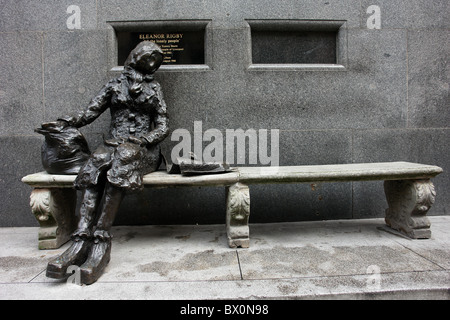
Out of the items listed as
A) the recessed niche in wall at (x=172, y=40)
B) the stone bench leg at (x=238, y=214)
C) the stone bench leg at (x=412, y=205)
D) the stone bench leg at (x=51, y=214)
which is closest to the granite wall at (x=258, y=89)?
the recessed niche in wall at (x=172, y=40)

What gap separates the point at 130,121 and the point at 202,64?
1288mm

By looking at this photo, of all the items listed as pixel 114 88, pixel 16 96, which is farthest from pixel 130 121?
pixel 16 96

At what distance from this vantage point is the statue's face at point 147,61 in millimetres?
3105

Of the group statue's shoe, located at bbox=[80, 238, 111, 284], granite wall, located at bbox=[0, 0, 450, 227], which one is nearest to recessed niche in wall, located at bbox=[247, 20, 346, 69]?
granite wall, located at bbox=[0, 0, 450, 227]

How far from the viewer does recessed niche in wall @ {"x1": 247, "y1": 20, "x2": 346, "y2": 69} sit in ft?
12.7

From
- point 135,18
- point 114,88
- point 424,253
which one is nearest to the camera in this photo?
point 424,253

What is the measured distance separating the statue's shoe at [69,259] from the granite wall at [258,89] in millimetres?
1421

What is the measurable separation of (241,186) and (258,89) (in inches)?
59.0

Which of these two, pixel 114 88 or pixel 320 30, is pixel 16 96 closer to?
pixel 114 88

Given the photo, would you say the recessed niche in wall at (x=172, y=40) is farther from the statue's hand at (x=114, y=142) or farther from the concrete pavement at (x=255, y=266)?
the concrete pavement at (x=255, y=266)

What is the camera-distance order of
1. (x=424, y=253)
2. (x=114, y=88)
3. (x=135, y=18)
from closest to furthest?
1. (x=424, y=253)
2. (x=114, y=88)
3. (x=135, y=18)

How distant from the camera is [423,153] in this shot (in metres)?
3.93

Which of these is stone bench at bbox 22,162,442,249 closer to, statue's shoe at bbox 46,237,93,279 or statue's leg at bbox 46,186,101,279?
statue's leg at bbox 46,186,101,279

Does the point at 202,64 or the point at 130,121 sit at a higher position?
the point at 202,64
